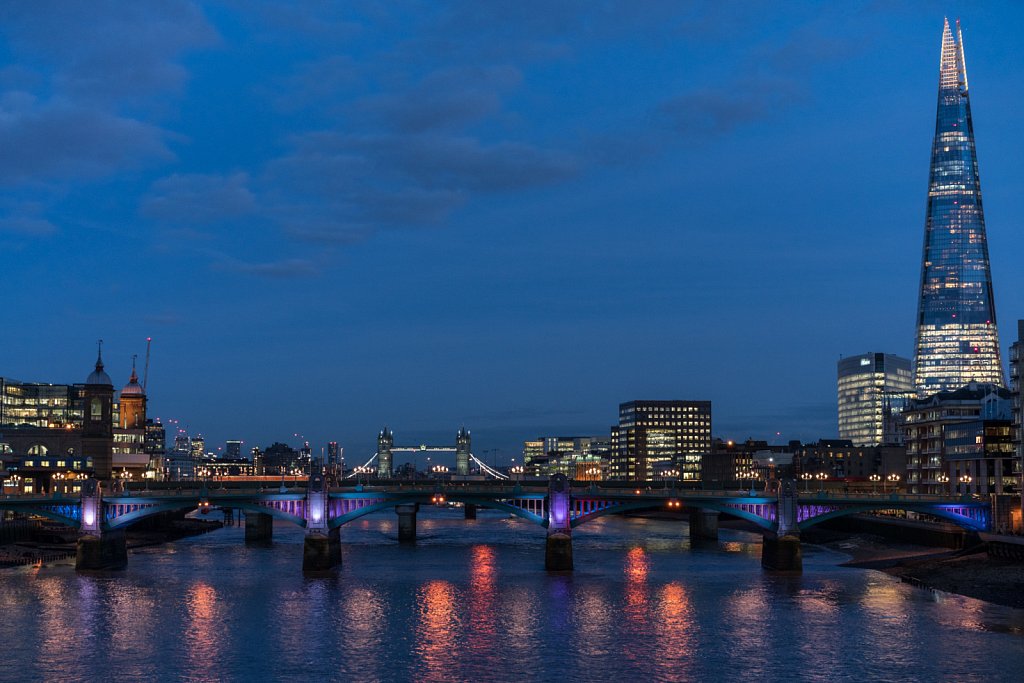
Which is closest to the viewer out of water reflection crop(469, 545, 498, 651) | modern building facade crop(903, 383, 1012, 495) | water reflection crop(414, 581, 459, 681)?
water reflection crop(414, 581, 459, 681)

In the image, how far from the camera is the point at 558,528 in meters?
118

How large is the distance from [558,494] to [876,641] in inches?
1883

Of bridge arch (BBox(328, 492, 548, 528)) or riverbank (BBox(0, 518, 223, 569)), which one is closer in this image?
bridge arch (BBox(328, 492, 548, 528))

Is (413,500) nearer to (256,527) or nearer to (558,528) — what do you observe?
(558,528)

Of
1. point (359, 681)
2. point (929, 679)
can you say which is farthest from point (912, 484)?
point (359, 681)

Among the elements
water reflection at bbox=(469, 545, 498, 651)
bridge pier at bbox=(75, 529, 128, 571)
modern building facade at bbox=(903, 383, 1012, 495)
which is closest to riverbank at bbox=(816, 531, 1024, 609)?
water reflection at bbox=(469, 545, 498, 651)

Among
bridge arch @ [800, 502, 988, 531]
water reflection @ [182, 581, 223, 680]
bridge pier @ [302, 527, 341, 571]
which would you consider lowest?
water reflection @ [182, 581, 223, 680]

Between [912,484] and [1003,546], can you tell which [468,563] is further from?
[912,484]

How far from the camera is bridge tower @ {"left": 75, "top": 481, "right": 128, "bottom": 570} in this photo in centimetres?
11544

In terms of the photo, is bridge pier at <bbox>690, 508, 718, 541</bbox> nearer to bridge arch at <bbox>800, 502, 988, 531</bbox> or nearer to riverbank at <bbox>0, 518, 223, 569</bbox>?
bridge arch at <bbox>800, 502, 988, 531</bbox>

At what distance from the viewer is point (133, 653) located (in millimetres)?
71500

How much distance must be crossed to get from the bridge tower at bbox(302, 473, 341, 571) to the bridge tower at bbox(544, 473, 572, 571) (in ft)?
74.8

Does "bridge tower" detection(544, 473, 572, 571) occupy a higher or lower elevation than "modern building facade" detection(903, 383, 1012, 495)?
lower

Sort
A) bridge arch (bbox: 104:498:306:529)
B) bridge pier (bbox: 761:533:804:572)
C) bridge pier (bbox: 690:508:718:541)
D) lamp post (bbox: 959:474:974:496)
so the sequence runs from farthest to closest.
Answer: bridge pier (bbox: 690:508:718:541) → lamp post (bbox: 959:474:974:496) → bridge arch (bbox: 104:498:306:529) → bridge pier (bbox: 761:533:804:572)
